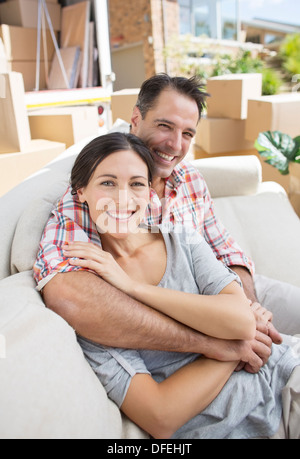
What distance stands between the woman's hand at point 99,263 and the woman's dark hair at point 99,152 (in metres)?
0.19

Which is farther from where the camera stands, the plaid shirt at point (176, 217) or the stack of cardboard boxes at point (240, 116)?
the stack of cardboard boxes at point (240, 116)

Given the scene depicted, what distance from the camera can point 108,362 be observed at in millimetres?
841

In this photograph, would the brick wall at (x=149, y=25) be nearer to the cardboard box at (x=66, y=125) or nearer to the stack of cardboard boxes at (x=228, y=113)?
the stack of cardboard boxes at (x=228, y=113)

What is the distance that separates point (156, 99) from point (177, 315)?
0.82 metres

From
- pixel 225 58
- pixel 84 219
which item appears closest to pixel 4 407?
pixel 84 219

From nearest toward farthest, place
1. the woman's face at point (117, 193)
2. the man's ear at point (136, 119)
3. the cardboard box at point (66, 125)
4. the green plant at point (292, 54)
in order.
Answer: the woman's face at point (117, 193), the man's ear at point (136, 119), the cardboard box at point (66, 125), the green plant at point (292, 54)

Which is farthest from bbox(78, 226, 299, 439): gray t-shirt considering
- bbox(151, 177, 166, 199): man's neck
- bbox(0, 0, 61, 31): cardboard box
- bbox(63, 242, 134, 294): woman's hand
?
bbox(0, 0, 61, 31): cardboard box

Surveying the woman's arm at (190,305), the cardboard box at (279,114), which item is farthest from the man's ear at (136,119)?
the cardboard box at (279,114)

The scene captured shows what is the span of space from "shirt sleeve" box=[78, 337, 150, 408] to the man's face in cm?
69

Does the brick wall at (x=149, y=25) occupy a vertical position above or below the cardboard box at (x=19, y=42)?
above

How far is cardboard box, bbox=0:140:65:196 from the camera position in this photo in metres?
2.37

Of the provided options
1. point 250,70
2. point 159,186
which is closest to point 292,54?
point 250,70

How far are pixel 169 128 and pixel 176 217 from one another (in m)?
0.32

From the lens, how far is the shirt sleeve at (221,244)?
133 cm
